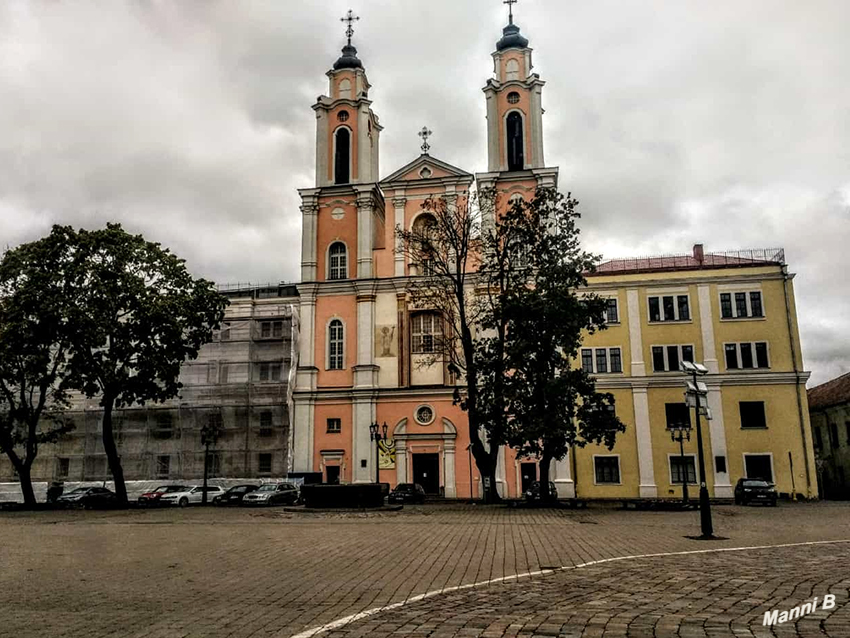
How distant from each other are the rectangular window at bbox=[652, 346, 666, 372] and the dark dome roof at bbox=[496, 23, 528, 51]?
73.7 ft

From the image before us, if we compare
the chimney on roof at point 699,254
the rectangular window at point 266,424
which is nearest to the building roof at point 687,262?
the chimney on roof at point 699,254

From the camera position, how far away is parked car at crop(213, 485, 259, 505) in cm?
3891

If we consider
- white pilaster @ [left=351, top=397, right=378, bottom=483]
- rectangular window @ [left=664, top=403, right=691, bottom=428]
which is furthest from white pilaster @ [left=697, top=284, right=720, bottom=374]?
white pilaster @ [left=351, top=397, right=378, bottom=483]

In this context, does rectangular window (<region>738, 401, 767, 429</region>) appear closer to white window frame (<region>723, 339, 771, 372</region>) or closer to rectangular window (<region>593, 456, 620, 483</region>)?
white window frame (<region>723, 339, 771, 372</region>)

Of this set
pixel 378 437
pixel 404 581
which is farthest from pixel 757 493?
pixel 404 581

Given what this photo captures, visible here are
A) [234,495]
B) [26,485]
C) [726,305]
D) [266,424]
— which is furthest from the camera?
[266,424]

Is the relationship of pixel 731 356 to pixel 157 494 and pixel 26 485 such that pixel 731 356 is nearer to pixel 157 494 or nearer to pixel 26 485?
pixel 157 494

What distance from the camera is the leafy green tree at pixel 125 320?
110 feet

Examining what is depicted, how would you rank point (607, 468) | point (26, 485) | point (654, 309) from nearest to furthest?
point (26, 485)
point (607, 468)
point (654, 309)

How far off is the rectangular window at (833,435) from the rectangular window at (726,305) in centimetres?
1400

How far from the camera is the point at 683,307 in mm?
44375

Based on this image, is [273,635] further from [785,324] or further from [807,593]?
A: [785,324]

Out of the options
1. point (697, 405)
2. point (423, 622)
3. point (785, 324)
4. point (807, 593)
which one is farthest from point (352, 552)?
point (785, 324)

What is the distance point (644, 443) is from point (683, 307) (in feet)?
28.0
